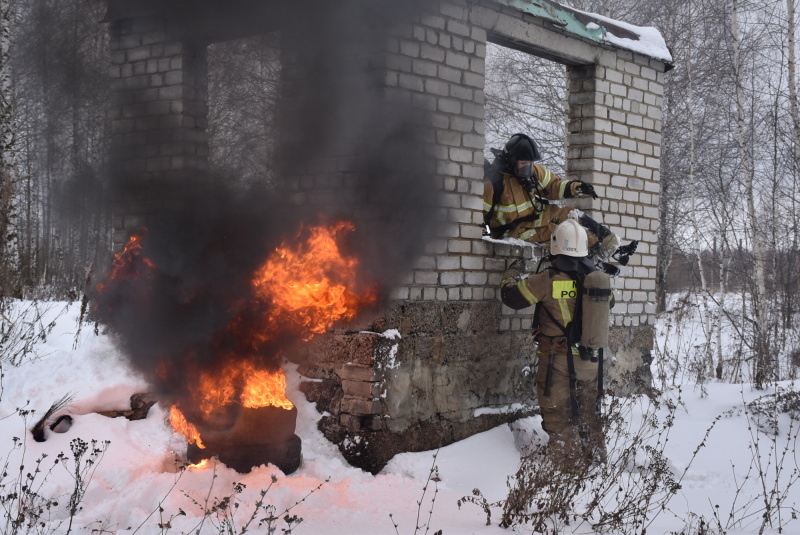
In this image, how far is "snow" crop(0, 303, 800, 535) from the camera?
14.1 feet

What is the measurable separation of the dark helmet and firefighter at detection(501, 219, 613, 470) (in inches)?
33.7

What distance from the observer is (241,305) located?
16.9 ft

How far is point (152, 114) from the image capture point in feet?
20.9

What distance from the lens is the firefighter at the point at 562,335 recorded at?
5730 millimetres

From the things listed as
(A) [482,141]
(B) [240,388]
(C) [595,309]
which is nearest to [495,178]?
(A) [482,141]

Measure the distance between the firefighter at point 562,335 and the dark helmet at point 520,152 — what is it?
86cm

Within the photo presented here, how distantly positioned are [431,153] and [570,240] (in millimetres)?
1344

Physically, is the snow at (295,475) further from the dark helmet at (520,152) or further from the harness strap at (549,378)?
the dark helmet at (520,152)

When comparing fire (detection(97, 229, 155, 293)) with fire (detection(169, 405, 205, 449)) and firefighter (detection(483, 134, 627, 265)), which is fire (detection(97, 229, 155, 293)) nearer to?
fire (detection(169, 405, 205, 449))

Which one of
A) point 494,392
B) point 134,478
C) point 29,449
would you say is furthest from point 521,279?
point 29,449

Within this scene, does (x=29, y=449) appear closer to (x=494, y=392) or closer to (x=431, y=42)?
(x=494, y=392)

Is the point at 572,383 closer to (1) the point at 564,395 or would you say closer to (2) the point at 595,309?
(1) the point at 564,395

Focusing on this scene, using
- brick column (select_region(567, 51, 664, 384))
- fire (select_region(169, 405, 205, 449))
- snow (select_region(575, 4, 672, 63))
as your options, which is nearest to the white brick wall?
brick column (select_region(567, 51, 664, 384))

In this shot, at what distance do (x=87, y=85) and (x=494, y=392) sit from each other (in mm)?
4649
